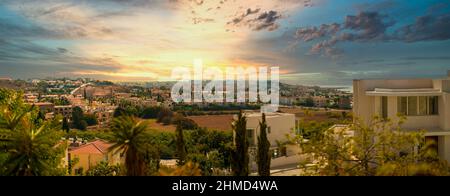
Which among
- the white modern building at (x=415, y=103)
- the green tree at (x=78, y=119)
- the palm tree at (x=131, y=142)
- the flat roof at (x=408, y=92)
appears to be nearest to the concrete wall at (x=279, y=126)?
the white modern building at (x=415, y=103)

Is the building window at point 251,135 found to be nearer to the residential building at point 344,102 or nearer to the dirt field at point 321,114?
the dirt field at point 321,114

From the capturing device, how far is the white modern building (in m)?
17.5

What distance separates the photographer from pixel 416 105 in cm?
1791

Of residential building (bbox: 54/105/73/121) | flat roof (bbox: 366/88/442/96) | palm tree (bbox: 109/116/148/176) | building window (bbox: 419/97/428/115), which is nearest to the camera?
palm tree (bbox: 109/116/148/176)

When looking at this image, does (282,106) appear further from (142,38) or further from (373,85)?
(373,85)

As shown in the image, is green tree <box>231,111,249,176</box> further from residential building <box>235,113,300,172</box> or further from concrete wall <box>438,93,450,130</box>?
concrete wall <box>438,93,450,130</box>

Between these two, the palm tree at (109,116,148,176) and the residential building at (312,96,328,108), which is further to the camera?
the residential building at (312,96,328,108)

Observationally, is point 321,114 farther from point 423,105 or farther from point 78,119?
point 78,119

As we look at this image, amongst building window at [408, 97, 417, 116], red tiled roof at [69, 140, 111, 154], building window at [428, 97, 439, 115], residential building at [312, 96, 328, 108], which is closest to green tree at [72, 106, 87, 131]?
red tiled roof at [69, 140, 111, 154]

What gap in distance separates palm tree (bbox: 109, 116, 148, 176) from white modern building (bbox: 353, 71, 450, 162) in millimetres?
11408

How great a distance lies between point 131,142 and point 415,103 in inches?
536

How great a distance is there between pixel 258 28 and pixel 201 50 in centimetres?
505

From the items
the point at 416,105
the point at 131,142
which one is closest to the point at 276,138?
the point at 416,105

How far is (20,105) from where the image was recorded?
18.0m
